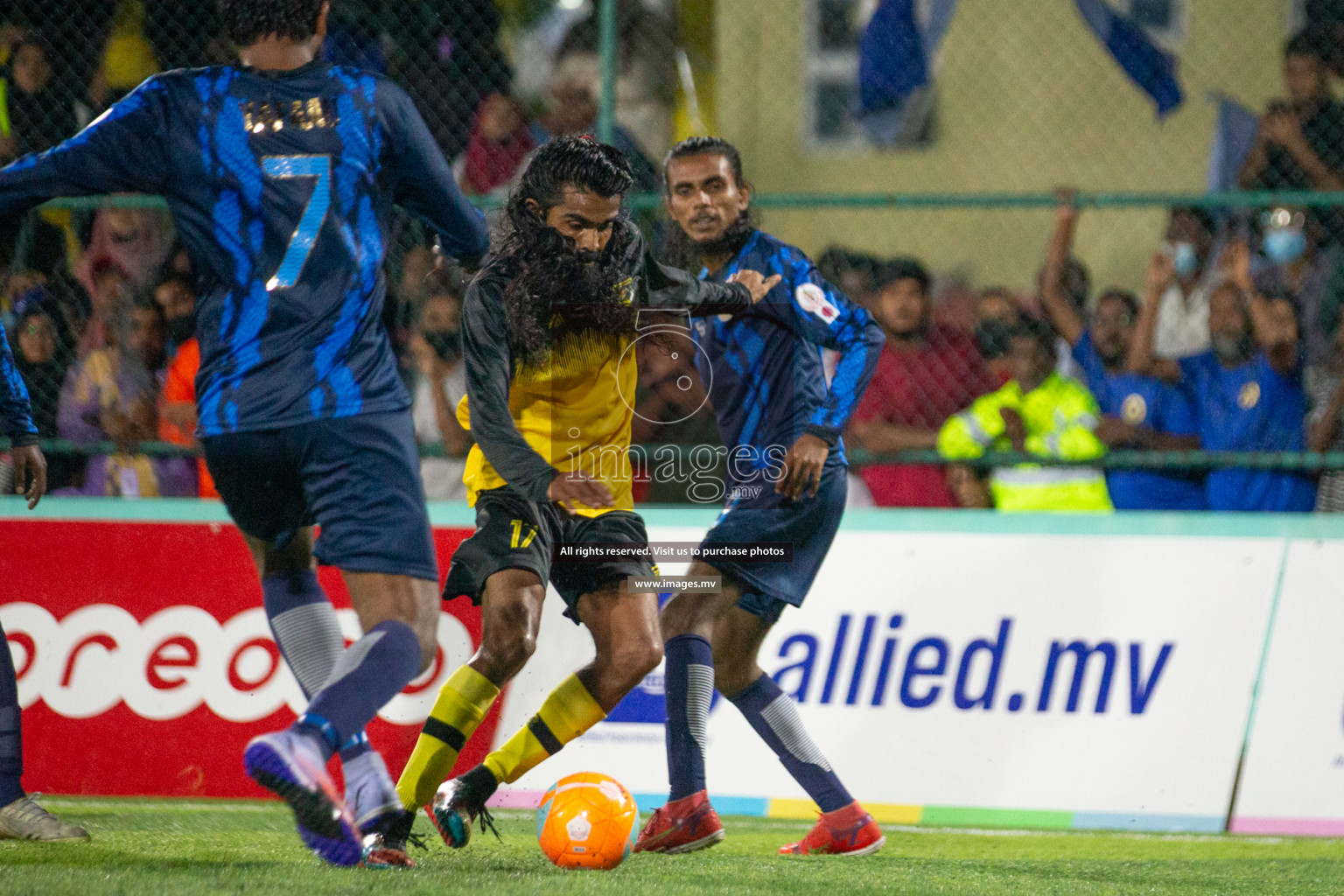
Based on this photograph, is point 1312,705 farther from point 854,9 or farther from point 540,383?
point 854,9

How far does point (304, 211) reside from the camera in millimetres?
3326

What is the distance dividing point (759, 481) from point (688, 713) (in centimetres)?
72

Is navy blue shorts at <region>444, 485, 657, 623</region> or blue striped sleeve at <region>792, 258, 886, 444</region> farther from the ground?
blue striped sleeve at <region>792, 258, 886, 444</region>

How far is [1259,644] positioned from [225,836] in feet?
11.8

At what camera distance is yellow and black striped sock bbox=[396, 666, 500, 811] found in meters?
3.81

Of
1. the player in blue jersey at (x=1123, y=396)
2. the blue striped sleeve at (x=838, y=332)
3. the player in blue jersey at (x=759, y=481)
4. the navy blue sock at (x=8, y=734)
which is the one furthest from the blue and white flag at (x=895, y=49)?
the navy blue sock at (x=8, y=734)

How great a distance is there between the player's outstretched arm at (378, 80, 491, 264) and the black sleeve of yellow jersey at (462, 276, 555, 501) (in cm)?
13

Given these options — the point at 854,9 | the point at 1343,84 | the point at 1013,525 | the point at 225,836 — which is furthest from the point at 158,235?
the point at 854,9

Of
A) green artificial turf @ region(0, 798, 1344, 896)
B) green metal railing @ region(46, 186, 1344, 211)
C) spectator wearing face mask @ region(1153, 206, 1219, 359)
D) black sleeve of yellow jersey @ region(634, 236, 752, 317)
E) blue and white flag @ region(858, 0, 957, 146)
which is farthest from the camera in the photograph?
blue and white flag @ region(858, 0, 957, 146)

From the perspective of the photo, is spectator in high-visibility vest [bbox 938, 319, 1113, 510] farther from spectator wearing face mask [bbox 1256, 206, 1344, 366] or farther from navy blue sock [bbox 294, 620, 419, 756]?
navy blue sock [bbox 294, 620, 419, 756]

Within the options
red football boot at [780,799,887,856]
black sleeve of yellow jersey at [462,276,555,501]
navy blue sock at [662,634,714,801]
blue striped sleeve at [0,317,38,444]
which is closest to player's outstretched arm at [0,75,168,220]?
blue striped sleeve at [0,317,38,444]

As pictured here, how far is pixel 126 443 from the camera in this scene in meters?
6.02

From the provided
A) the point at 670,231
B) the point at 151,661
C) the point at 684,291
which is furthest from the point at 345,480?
the point at 151,661

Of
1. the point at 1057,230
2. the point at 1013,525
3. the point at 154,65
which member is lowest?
the point at 1013,525
